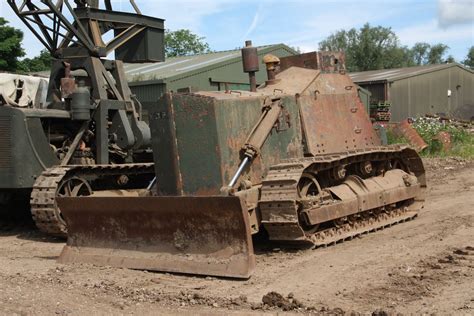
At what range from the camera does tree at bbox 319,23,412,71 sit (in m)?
71.5

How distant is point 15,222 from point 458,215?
22.5 feet

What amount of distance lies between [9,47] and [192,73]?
9.84 m

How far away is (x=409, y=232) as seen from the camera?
8094 millimetres

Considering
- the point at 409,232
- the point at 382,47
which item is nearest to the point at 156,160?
the point at 409,232

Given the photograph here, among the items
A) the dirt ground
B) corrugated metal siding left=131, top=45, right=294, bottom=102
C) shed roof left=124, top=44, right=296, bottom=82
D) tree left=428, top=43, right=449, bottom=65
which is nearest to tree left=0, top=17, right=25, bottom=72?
shed roof left=124, top=44, right=296, bottom=82

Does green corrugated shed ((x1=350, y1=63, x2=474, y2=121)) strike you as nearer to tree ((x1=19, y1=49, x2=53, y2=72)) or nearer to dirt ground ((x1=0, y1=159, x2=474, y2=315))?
tree ((x1=19, y1=49, x2=53, y2=72))

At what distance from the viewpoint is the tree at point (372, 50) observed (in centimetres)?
7150

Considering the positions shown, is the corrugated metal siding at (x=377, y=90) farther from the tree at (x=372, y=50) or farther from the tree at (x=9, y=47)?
the tree at (x=372, y=50)

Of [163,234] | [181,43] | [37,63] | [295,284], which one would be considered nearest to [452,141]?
[163,234]

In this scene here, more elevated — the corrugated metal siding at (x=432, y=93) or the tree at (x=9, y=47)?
the tree at (x=9, y=47)

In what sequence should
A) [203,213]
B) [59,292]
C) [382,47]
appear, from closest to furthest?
[59,292], [203,213], [382,47]

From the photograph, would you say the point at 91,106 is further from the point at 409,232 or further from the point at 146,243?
the point at 409,232

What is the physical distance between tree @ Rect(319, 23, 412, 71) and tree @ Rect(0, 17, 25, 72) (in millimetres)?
46545

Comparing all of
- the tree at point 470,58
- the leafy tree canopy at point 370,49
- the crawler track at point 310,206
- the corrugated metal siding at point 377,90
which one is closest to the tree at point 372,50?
the leafy tree canopy at point 370,49
